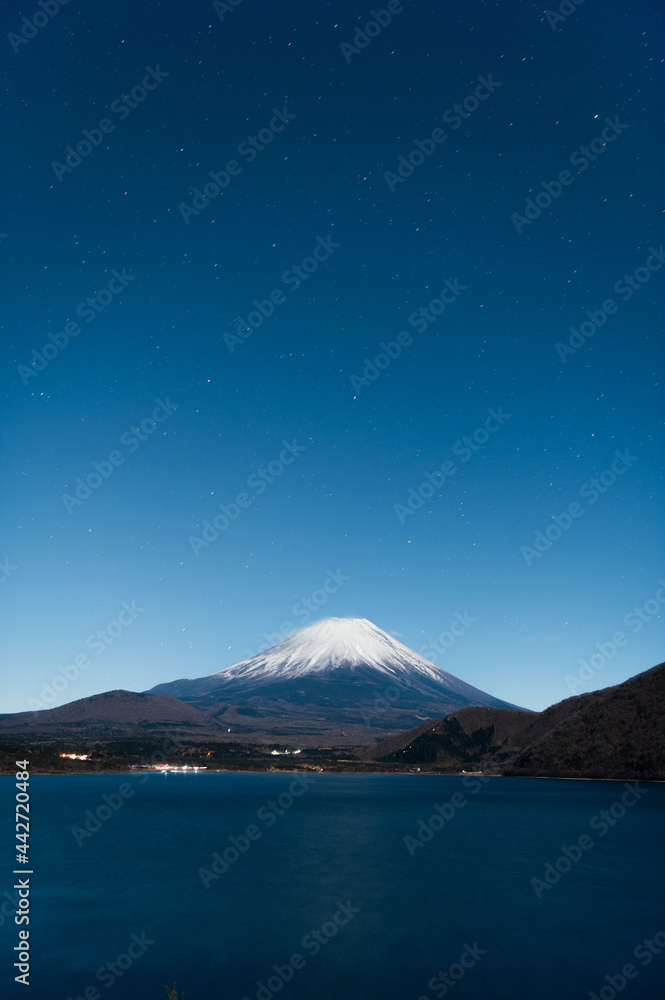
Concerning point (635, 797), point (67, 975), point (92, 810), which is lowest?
point (635, 797)

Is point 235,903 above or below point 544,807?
above

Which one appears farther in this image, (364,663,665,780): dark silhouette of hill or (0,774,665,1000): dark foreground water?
(364,663,665,780): dark silhouette of hill

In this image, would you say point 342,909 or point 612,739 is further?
point 612,739

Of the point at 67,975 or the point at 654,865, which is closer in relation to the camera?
the point at 67,975

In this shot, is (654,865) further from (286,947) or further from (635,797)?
(635,797)

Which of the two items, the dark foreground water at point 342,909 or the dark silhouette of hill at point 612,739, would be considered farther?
the dark silhouette of hill at point 612,739

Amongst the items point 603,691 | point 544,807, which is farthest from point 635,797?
point 603,691

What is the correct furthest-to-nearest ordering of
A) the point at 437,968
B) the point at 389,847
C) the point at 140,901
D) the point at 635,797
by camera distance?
the point at 635,797
the point at 389,847
the point at 140,901
the point at 437,968

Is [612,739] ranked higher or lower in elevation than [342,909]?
lower
